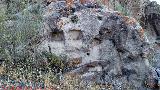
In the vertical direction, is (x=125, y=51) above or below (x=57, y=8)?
below

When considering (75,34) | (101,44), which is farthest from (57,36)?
(101,44)

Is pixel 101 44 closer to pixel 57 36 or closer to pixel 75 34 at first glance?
pixel 75 34

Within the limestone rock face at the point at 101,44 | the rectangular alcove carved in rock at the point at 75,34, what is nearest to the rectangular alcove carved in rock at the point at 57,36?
the limestone rock face at the point at 101,44

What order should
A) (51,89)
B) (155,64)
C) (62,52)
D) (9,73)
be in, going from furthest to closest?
(155,64)
(62,52)
(9,73)
(51,89)

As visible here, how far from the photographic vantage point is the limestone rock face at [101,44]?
38.3ft

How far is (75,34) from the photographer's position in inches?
464

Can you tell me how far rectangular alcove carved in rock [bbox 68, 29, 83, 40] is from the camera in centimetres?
1170

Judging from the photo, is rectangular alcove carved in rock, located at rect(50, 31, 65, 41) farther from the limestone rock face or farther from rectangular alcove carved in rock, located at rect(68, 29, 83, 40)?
rectangular alcove carved in rock, located at rect(68, 29, 83, 40)

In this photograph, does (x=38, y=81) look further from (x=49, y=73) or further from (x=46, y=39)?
(x=46, y=39)

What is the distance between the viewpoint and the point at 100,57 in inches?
473

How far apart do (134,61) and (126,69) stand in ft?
1.14

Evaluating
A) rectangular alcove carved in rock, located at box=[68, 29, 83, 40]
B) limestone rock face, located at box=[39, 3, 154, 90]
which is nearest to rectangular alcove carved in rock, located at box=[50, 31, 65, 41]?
limestone rock face, located at box=[39, 3, 154, 90]

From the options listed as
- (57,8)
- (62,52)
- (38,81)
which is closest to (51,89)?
(38,81)

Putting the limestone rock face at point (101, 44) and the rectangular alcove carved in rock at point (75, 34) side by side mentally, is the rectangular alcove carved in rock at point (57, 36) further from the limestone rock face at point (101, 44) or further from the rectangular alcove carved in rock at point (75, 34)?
the rectangular alcove carved in rock at point (75, 34)
